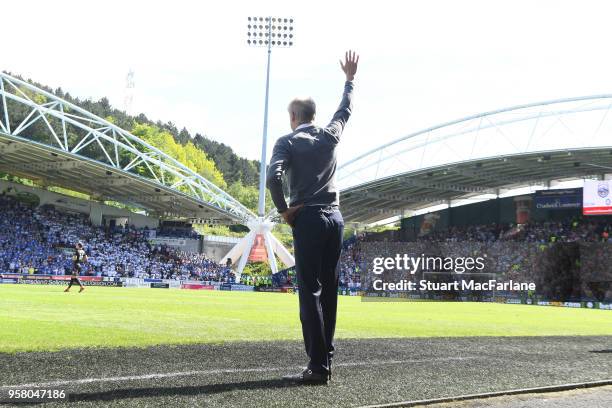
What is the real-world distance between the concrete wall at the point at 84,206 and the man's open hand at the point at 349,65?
5444 centimetres

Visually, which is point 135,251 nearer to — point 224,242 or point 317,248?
point 224,242

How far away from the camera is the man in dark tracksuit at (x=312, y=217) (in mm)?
4887

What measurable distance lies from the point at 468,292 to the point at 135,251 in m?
31.1

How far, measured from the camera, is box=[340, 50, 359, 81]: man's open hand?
19.0 ft

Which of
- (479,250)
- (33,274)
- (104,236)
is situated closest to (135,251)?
(104,236)

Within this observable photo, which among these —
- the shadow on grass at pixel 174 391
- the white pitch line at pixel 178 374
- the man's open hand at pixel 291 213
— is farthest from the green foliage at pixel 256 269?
the shadow on grass at pixel 174 391

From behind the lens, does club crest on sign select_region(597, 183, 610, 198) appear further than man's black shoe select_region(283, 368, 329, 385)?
Yes

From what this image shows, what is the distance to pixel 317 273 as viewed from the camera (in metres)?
4.97

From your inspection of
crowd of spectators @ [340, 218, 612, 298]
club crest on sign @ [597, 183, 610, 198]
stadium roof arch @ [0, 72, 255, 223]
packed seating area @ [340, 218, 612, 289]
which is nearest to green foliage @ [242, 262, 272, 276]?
stadium roof arch @ [0, 72, 255, 223]

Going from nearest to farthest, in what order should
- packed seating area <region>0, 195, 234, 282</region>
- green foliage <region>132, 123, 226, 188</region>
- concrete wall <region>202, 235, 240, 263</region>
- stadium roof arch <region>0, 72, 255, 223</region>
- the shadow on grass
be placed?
1. the shadow on grass
2. stadium roof arch <region>0, 72, 255, 223</region>
3. packed seating area <region>0, 195, 234, 282</region>
4. concrete wall <region>202, 235, 240, 263</region>
5. green foliage <region>132, 123, 226, 188</region>

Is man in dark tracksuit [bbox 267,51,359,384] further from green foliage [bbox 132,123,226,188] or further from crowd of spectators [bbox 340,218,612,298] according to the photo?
green foliage [bbox 132,123,226,188]

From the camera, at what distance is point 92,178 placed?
5178 cm

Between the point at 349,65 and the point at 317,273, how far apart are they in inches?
83.6

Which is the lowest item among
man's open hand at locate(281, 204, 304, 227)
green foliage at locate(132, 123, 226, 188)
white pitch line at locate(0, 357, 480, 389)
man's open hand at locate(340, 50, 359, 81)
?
white pitch line at locate(0, 357, 480, 389)
